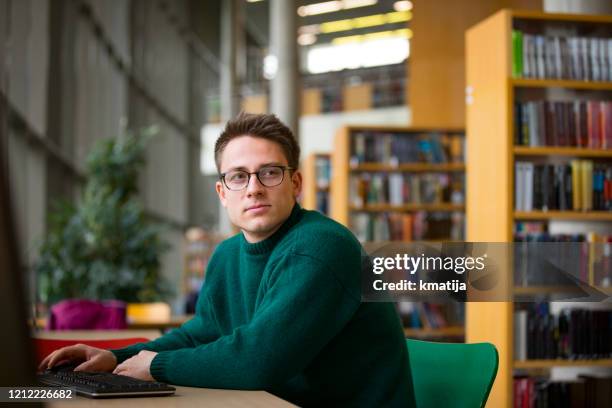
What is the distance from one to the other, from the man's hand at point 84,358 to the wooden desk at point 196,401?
0.27 meters

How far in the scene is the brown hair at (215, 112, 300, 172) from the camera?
1.85 metres

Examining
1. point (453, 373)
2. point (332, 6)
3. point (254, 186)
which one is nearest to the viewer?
point (254, 186)

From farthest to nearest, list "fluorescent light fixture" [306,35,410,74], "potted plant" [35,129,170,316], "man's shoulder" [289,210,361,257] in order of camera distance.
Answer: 1. "fluorescent light fixture" [306,35,410,74]
2. "potted plant" [35,129,170,316]
3. "man's shoulder" [289,210,361,257]

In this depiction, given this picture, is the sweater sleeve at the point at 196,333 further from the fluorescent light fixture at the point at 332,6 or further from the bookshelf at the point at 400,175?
the fluorescent light fixture at the point at 332,6

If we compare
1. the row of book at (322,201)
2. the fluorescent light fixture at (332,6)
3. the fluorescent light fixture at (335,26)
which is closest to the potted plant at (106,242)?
the row of book at (322,201)

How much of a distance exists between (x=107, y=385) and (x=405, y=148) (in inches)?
248

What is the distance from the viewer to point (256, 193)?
1813 mm

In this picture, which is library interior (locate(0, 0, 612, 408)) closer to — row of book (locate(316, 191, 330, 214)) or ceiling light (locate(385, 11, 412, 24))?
row of book (locate(316, 191, 330, 214))

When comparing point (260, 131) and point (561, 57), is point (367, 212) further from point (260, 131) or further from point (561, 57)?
point (260, 131)

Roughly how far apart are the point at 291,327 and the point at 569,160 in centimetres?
345

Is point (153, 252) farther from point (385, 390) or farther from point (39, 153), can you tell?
point (385, 390)

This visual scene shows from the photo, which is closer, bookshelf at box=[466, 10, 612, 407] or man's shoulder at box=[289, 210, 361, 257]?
man's shoulder at box=[289, 210, 361, 257]

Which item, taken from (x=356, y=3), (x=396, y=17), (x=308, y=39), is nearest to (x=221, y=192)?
(x=356, y=3)

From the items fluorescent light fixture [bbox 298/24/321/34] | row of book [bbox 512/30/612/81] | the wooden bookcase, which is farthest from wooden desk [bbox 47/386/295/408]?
fluorescent light fixture [bbox 298/24/321/34]
